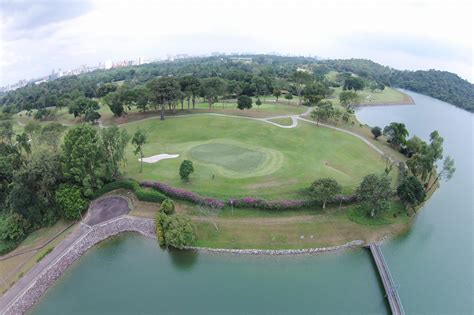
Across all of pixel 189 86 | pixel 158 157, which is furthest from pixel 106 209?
pixel 189 86

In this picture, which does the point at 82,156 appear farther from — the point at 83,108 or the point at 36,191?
the point at 83,108

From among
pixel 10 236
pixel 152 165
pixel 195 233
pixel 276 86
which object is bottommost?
pixel 10 236

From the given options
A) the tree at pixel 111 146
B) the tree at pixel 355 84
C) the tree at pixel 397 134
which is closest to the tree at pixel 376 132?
the tree at pixel 397 134

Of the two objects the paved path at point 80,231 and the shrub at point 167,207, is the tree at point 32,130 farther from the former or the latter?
the shrub at point 167,207

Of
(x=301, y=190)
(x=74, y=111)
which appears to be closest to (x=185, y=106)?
(x=74, y=111)

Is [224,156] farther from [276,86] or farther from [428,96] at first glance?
[428,96]

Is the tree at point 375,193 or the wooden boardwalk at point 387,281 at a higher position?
the tree at point 375,193
